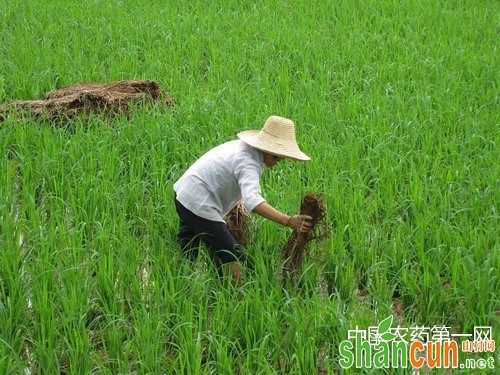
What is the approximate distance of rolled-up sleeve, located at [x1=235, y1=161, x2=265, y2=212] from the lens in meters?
3.04

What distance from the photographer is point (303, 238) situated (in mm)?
3172

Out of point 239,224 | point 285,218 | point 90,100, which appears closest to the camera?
point 285,218

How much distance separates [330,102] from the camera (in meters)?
5.40

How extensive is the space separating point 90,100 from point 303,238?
7.88ft

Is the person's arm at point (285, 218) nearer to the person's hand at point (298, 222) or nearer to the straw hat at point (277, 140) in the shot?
the person's hand at point (298, 222)

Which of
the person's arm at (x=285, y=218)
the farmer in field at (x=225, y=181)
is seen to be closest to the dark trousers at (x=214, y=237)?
the farmer in field at (x=225, y=181)

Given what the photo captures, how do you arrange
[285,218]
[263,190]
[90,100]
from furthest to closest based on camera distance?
[90,100] < [263,190] < [285,218]

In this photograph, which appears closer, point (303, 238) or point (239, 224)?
point (303, 238)

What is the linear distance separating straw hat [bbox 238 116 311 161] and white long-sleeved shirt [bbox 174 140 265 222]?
0.25ft

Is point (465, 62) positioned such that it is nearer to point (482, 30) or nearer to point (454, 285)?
point (482, 30)

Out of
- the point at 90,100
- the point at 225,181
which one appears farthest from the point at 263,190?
the point at 90,100

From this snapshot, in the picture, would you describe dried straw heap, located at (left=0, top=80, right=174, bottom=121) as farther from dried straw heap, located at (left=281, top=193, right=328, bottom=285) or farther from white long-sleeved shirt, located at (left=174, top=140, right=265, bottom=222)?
dried straw heap, located at (left=281, top=193, right=328, bottom=285)

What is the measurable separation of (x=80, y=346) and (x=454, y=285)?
1.62 meters

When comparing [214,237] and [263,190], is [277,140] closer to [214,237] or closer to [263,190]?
[214,237]
